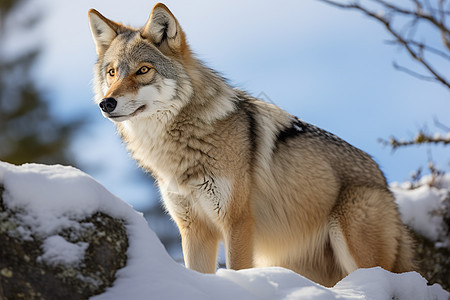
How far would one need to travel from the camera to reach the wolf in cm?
456

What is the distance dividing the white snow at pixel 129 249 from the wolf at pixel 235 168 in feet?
4.86

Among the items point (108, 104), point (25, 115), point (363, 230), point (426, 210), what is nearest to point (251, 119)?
point (108, 104)

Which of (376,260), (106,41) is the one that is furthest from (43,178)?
(376,260)

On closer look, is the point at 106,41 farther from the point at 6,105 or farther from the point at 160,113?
the point at 6,105

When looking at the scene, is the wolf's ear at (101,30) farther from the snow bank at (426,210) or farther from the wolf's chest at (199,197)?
the snow bank at (426,210)

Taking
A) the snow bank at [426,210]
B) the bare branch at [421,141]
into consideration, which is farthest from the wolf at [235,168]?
the snow bank at [426,210]

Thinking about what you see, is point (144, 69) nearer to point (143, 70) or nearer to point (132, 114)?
point (143, 70)

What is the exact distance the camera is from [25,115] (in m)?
16.9

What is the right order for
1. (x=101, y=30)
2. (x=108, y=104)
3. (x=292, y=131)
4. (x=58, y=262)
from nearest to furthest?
(x=58, y=262) → (x=108, y=104) → (x=101, y=30) → (x=292, y=131)

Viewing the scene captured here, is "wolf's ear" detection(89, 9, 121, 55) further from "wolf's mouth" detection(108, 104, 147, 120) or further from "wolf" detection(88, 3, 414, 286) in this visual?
"wolf's mouth" detection(108, 104, 147, 120)

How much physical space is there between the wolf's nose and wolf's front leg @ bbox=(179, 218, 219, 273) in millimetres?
1392

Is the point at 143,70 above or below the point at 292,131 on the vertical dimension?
above

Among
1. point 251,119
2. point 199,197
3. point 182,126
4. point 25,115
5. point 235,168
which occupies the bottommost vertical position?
point 199,197

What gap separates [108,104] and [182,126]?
2.50ft
